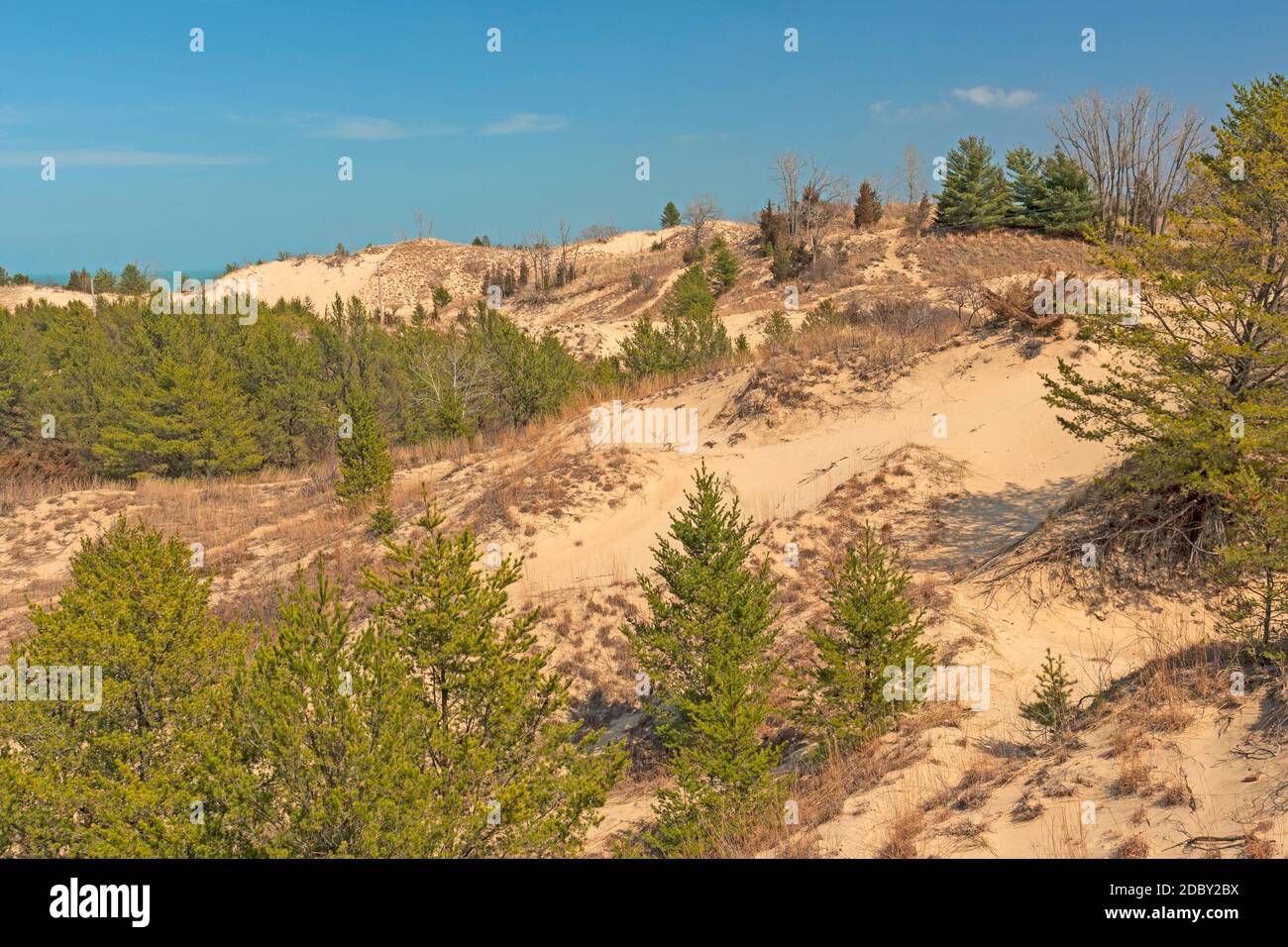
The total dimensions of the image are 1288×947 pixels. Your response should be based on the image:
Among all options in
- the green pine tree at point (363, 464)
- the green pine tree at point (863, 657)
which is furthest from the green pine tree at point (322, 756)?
the green pine tree at point (363, 464)

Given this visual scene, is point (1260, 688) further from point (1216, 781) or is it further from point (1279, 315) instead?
point (1279, 315)

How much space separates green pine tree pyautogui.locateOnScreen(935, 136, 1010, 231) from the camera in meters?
51.8

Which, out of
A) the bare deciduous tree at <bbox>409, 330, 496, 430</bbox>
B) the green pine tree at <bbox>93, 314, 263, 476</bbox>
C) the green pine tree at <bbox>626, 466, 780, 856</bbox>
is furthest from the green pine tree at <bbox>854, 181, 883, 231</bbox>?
the green pine tree at <bbox>626, 466, 780, 856</bbox>

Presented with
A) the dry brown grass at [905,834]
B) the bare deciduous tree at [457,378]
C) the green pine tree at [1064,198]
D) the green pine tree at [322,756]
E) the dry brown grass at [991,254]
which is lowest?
the dry brown grass at [905,834]

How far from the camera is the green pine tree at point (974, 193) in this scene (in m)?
51.8

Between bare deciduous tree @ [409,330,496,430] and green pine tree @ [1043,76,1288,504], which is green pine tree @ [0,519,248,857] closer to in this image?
green pine tree @ [1043,76,1288,504]

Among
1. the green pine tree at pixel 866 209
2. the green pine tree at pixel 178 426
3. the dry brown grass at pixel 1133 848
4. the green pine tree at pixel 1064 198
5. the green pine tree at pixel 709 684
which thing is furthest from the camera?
the green pine tree at pixel 866 209

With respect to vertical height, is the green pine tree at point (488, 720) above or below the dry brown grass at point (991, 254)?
below

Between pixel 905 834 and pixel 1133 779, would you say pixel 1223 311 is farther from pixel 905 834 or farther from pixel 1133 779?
pixel 905 834

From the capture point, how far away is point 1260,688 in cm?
793

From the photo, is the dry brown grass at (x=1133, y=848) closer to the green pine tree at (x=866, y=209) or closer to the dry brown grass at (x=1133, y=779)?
the dry brown grass at (x=1133, y=779)

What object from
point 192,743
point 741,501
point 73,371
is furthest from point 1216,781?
point 73,371
